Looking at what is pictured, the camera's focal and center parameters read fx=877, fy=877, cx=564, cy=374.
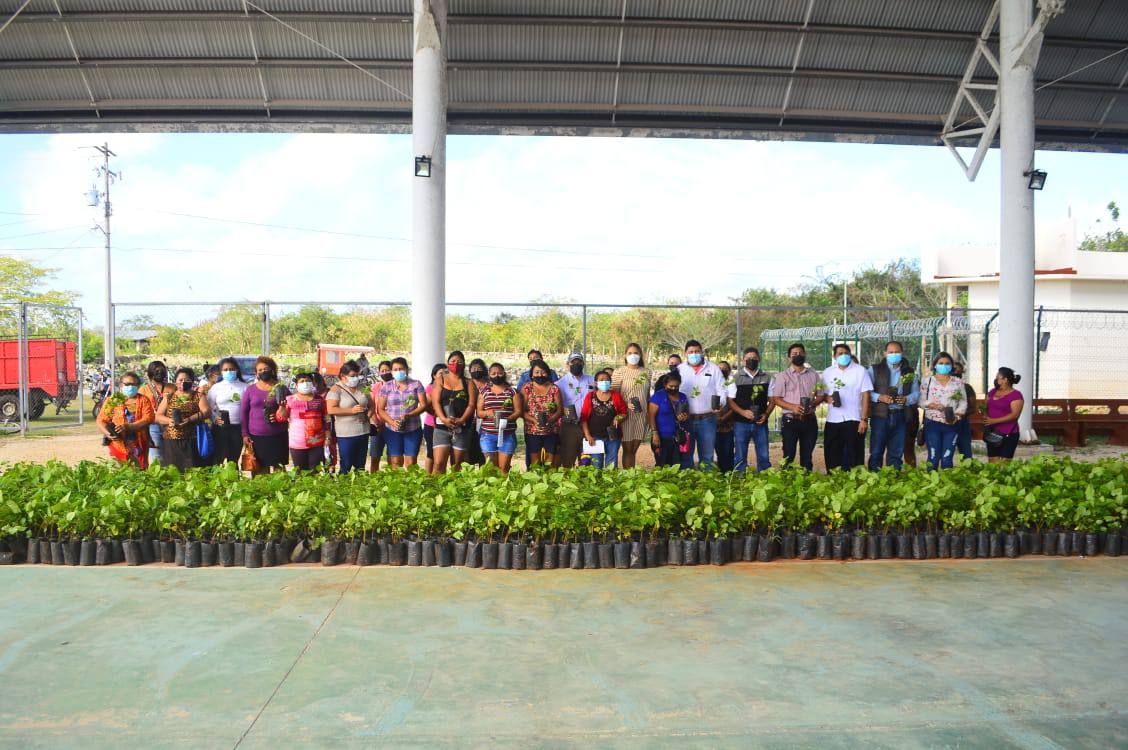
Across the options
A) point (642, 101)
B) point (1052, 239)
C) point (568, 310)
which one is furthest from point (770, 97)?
point (1052, 239)

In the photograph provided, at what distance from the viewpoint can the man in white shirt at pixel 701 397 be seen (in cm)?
998

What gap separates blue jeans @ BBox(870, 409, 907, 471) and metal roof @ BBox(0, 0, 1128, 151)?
250 inches

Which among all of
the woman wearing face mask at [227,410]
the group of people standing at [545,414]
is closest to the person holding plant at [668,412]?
the group of people standing at [545,414]

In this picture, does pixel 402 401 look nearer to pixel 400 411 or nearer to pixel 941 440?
pixel 400 411

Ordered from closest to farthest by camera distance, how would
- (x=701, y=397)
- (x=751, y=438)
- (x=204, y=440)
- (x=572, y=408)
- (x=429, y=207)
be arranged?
(x=204, y=440)
(x=572, y=408)
(x=701, y=397)
(x=751, y=438)
(x=429, y=207)

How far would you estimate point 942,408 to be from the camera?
991 cm

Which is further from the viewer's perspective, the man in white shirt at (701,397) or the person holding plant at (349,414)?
the man in white shirt at (701,397)

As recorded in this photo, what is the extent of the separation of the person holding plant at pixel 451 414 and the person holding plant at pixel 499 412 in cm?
27

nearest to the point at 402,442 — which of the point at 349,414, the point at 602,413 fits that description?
the point at 349,414

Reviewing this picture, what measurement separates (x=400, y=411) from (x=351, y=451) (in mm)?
680

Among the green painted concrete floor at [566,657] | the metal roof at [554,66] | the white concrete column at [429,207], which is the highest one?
the metal roof at [554,66]

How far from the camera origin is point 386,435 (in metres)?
9.79

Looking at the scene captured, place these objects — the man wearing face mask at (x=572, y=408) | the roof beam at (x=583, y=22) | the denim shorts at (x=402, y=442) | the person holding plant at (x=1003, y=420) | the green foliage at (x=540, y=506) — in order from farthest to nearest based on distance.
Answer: the roof beam at (x=583, y=22)
the person holding plant at (x=1003, y=420)
the man wearing face mask at (x=572, y=408)
the denim shorts at (x=402, y=442)
the green foliage at (x=540, y=506)

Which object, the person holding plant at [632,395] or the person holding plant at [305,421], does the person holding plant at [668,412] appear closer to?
the person holding plant at [632,395]
